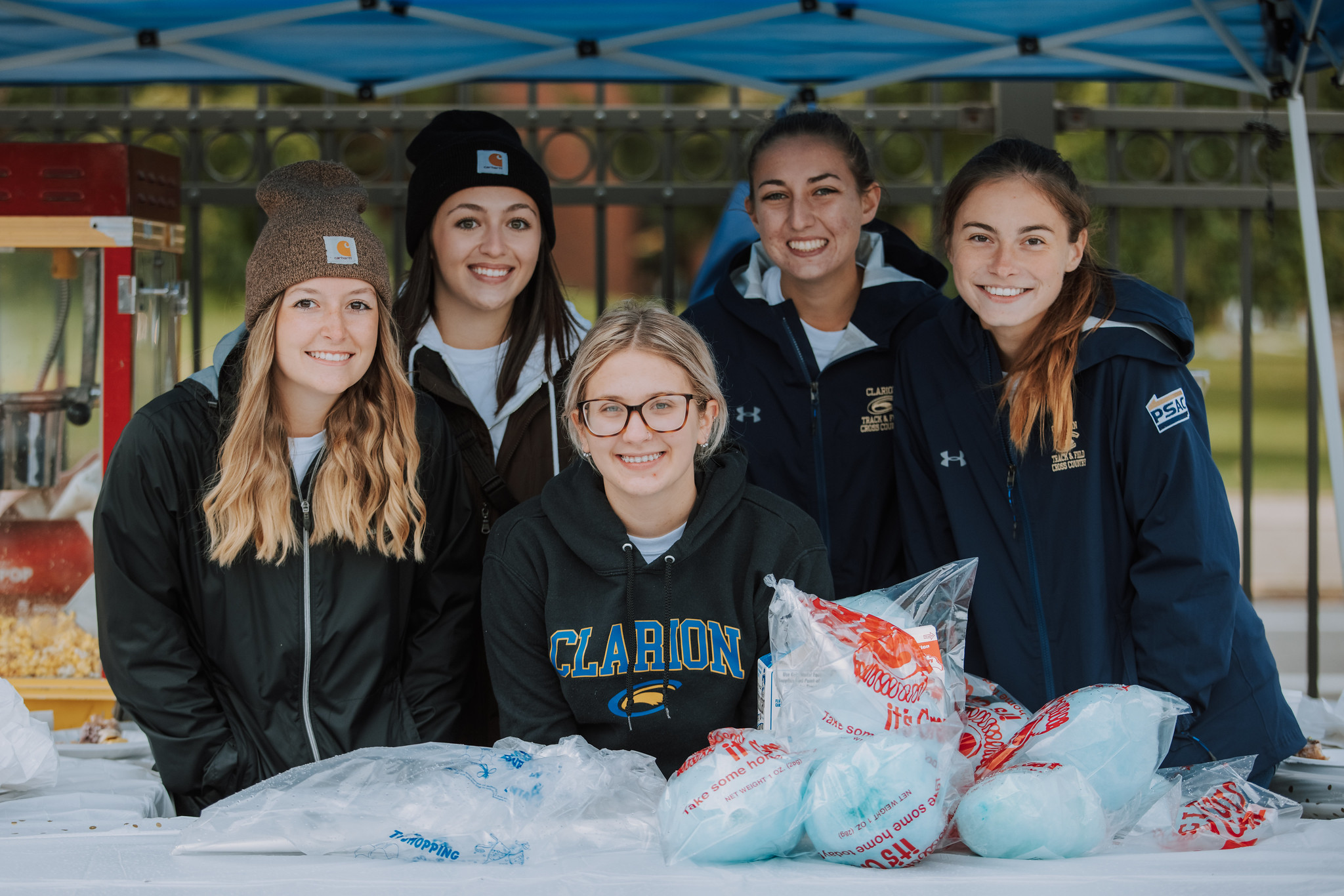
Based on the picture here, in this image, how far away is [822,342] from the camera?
2.88 meters

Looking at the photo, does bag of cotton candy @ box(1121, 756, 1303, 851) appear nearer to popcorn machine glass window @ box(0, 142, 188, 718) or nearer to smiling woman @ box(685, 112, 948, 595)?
smiling woman @ box(685, 112, 948, 595)

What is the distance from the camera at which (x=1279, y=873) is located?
1.60 meters

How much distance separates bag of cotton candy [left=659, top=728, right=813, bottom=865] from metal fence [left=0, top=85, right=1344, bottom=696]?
8.85ft

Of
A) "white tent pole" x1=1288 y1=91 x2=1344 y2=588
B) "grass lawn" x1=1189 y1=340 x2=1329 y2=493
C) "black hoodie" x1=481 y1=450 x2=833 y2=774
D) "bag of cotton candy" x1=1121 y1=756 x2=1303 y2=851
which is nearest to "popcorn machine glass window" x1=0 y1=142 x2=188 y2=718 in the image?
"black hoodie" x1=481 y1=450 x2=833 y2=774

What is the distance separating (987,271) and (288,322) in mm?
A: 1451

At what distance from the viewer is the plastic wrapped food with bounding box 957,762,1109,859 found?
1591 mm

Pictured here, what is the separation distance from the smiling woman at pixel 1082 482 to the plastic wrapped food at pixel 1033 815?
29.4 inches

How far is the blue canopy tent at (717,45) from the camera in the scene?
9.86 ft

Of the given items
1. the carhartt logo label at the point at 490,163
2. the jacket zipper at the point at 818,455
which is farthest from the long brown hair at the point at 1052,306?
the carhartt logo label at the point at 490,163

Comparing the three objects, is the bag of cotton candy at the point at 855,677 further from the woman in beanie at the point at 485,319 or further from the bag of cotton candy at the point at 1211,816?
the woman in beanie at the point at 485,319

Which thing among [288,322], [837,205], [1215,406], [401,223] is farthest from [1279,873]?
[1215,406]

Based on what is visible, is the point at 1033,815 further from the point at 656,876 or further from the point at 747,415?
the point at 747,415

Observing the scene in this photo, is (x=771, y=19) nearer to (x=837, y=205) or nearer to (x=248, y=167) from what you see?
(x=837, y=205)

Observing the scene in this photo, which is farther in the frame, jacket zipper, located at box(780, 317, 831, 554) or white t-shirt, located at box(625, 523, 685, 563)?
jacket zipper, located at box(780, 317, 831, 554)
